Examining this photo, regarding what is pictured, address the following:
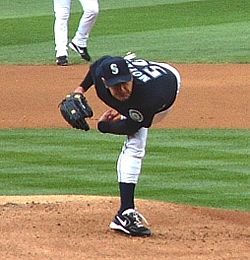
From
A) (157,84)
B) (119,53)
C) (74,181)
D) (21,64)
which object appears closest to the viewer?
(157,84)

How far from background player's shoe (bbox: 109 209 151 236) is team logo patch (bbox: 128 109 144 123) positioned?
0.64 metres

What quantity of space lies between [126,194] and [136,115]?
0.59 meters

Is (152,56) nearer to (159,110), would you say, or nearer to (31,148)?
(31,148)

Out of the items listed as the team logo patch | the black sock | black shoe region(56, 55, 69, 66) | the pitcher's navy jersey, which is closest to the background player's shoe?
the black sock

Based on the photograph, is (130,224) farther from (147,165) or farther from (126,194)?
(147,165)

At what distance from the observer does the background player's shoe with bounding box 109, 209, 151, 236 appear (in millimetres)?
6156

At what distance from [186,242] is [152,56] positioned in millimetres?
9812

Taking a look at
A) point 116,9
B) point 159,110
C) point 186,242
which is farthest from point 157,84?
point 116,9

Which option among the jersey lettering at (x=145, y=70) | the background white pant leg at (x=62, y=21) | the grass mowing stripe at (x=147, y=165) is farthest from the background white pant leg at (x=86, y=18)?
the jersey lettering at (x=145, y=70)

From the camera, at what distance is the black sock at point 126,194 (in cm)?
623

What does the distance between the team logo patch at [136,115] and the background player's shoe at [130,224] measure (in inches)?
25.3

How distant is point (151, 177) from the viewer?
8352 millimetres

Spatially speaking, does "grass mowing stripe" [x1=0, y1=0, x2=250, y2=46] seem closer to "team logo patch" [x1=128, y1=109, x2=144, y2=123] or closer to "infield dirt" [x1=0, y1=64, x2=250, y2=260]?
"infield dirt" [x1=0, y1=64, x2=250, y2=260]

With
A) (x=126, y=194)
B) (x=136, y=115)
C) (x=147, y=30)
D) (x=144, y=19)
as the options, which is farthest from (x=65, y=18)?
(x=136, y=115)
